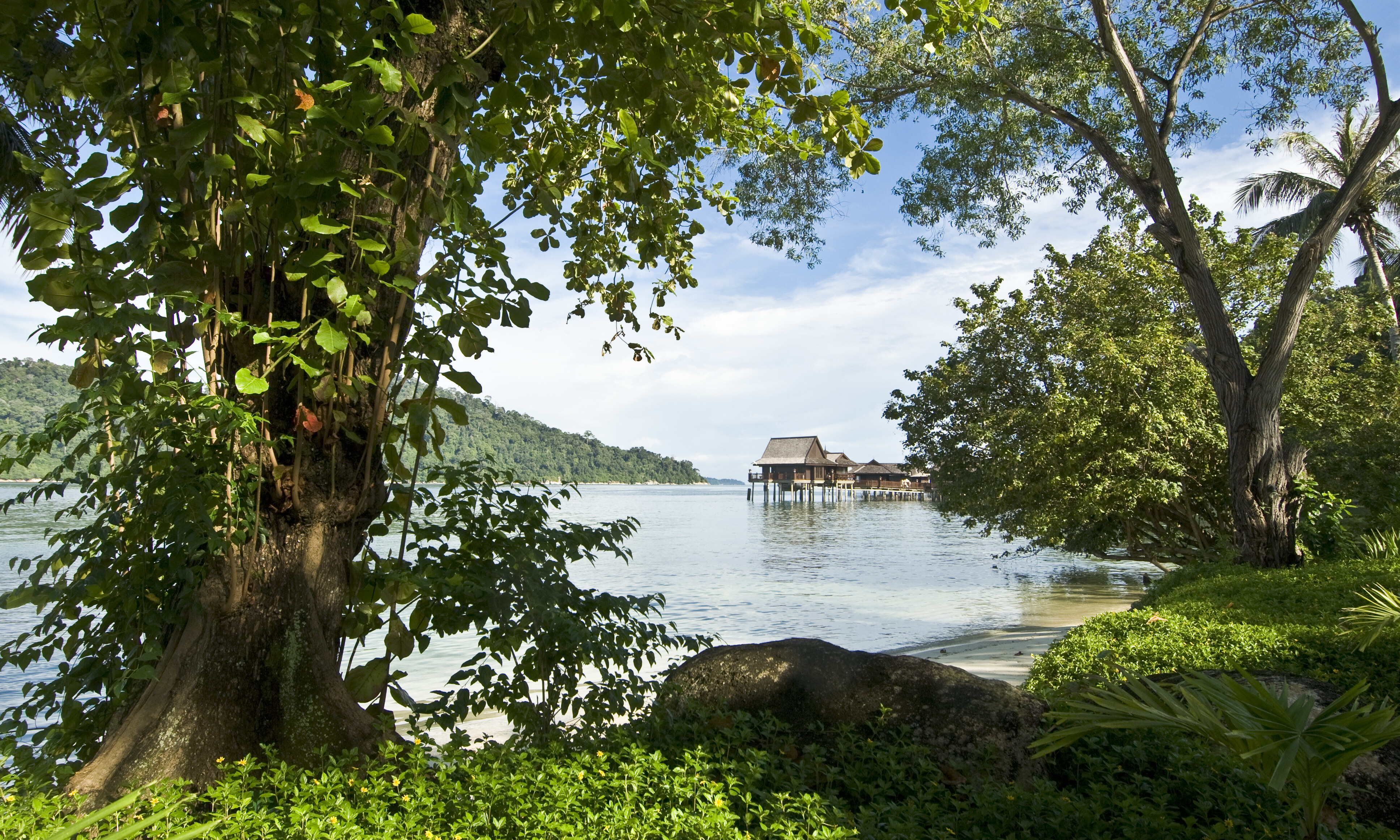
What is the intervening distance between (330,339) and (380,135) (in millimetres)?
521

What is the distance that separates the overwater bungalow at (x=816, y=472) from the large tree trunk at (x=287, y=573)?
50.0 meters

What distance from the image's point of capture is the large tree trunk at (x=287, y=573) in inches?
94.7

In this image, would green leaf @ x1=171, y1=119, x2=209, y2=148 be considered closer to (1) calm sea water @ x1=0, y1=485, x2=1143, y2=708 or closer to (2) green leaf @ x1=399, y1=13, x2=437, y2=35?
(2) green leaf @ x1=399, y1=13, x2=437, y2=35

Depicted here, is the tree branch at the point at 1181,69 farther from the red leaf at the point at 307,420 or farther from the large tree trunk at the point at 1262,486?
the red leaf at the point at 307,420

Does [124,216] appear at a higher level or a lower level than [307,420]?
higher

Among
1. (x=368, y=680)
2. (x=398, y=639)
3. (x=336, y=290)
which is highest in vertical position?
(x=336, y=290)

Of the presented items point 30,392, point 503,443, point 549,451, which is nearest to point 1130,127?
point 30,392

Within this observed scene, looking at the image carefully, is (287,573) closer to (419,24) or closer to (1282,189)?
(419,24)

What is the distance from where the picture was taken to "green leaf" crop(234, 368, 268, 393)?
6.74ft

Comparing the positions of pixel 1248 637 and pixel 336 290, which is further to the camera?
pixel 1248 637

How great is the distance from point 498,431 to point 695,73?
58.7 meters

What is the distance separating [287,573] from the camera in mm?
2586

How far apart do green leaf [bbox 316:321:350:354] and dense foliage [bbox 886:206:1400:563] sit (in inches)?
416

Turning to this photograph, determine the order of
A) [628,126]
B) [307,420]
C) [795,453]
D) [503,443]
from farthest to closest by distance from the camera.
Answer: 1. [503,443]
2. [795,453]
3. [307,420]
4. [628,126]
